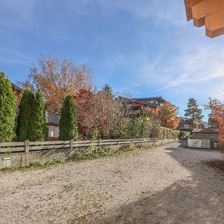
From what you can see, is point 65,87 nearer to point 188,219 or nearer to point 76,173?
point 76,173

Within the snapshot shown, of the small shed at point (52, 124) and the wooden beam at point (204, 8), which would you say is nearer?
the wooden beam at point (204, 8)

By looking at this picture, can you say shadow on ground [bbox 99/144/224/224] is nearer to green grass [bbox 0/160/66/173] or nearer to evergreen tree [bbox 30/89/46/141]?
green grass [bbox 0/160/66/173]

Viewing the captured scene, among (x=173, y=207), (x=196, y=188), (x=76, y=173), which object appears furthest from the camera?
(x=76, y=173)

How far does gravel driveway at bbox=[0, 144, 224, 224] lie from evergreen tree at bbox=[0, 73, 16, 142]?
3000mm

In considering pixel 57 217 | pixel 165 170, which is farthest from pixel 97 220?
pixel 165 170

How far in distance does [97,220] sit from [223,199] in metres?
4.50

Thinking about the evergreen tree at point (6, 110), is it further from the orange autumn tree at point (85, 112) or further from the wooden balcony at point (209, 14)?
the wooden balcony at point (209, 14)

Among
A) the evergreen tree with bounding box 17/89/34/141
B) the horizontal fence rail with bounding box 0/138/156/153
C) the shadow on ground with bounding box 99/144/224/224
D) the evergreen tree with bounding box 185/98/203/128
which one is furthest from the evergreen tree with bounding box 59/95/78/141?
the evergreen tree with bounding box 185/98/203/128

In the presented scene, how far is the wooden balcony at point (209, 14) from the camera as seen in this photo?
204cm

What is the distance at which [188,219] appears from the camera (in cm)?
614

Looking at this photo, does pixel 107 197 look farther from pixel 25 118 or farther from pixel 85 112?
pixel 85 112

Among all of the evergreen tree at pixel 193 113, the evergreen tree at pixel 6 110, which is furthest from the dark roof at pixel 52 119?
the evergreen tree at pixel 193 113

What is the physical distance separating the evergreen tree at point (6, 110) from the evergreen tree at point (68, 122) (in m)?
4.36

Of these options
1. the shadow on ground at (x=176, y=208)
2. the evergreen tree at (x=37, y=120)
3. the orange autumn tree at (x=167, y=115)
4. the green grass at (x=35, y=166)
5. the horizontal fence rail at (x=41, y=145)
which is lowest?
the shadow on ground at (x=176, y=208)
